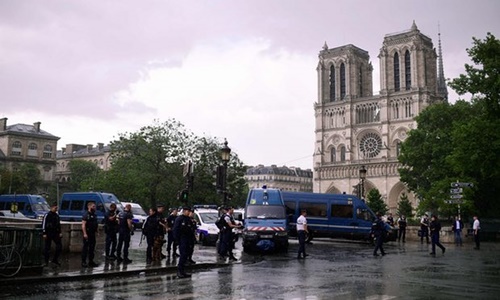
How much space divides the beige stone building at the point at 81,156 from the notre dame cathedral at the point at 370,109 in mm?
46442

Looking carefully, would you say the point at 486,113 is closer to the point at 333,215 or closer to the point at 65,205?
the point at 333,215

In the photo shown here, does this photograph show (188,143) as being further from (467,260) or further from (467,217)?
(467,260)

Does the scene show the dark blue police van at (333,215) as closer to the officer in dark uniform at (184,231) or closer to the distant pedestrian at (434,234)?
the distant pedestrian at (434,234)

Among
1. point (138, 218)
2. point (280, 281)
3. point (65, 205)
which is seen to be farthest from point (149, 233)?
point (138, 218)

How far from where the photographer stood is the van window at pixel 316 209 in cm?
2867

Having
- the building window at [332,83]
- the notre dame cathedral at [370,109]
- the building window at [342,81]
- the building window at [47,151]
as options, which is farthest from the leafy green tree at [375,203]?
the building window at [47,151]

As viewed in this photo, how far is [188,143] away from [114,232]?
33.0 m

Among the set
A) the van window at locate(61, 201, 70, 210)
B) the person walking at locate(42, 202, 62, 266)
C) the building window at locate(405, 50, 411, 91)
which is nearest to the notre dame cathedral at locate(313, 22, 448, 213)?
the building window at locate(405, 50, 411, 91)

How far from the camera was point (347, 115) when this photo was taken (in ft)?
293

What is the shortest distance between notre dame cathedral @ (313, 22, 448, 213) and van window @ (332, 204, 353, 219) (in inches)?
Answer: 2024

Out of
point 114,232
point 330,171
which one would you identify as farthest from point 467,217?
point 330,171

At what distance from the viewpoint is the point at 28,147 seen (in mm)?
83000

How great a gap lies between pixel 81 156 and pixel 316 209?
95.5 meters

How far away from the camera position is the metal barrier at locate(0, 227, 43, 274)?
442 inches
